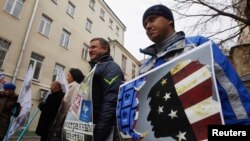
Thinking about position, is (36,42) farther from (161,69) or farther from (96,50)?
(161,69)

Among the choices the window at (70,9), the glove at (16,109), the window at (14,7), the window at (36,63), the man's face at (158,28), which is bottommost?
the glove at (16,109)

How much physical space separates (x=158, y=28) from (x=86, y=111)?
87 cm

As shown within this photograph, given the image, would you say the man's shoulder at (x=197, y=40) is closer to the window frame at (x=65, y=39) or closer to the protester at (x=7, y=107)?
Answer: the protester at (x=7, y=107)

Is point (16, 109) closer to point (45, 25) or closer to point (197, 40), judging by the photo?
point (197, 40)

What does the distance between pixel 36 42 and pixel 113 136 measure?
12197mm

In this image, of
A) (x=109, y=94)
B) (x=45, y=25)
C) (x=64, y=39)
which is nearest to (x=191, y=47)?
(x=109, y=94)

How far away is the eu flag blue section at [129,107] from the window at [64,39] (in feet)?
48.2

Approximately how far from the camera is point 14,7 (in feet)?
38.0

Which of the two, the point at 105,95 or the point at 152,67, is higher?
the point at 152,67

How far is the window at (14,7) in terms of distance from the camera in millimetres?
11320

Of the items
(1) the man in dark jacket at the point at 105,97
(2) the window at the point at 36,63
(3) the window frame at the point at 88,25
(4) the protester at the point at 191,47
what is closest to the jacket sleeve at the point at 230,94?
(4) the protester at the point at 191,47

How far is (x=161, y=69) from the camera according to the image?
1.25m

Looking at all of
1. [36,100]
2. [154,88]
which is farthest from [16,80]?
[154,88]

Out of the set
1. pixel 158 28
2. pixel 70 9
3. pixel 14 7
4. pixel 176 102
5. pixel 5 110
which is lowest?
pixel 176 102
